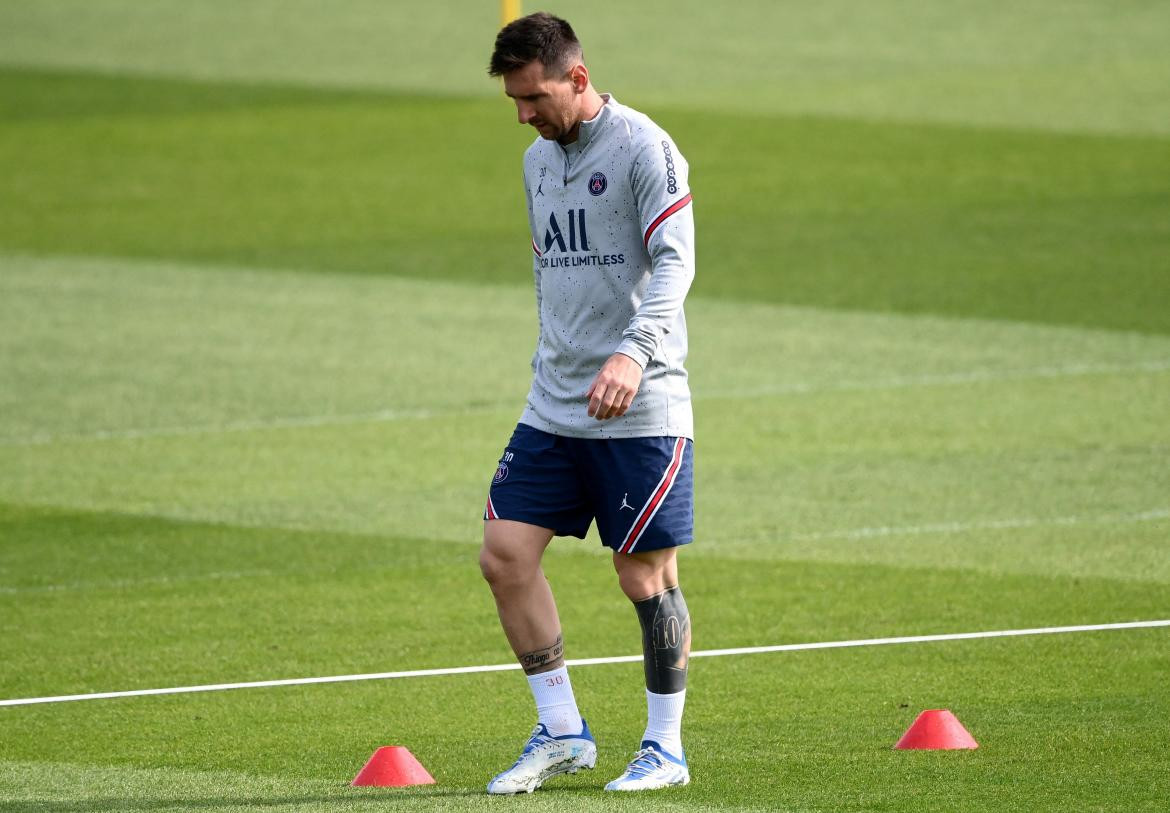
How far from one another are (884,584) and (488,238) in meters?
14.8

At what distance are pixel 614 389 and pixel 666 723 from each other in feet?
3.76

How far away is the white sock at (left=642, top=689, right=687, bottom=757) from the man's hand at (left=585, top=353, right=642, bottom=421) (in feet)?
3.29

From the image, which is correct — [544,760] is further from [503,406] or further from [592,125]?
[503,406]

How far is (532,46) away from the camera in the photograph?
712 cm

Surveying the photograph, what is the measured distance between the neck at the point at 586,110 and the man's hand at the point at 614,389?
2.58ft

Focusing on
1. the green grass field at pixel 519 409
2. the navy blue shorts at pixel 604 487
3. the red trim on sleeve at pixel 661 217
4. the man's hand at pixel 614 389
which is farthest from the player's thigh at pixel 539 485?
the green grass field at pixel 519 409

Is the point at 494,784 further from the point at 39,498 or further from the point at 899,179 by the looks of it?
the point at 899,179

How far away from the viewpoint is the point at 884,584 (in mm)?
10789

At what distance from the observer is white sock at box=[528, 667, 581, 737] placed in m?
7.47

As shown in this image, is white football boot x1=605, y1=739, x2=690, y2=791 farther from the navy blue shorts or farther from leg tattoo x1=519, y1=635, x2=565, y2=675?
the navy blue shorts

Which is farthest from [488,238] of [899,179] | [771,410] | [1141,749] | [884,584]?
[1141,749]

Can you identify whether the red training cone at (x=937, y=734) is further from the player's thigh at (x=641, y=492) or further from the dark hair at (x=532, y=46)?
the dark hair at (x=532, y=46)

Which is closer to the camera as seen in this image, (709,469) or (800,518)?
(800,518)

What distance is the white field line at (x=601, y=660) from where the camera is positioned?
909cm
